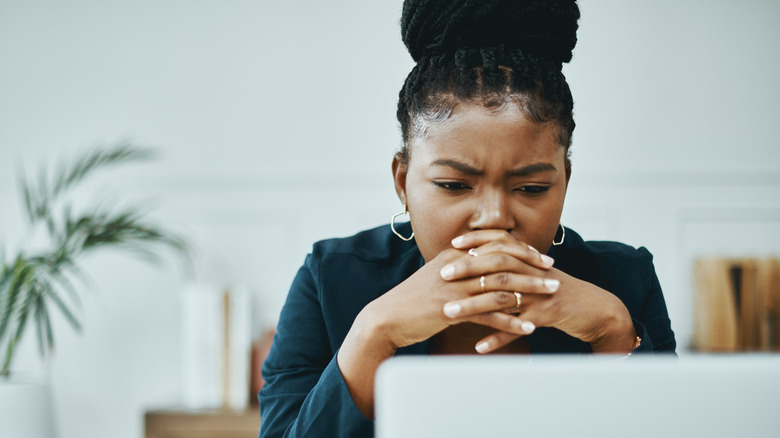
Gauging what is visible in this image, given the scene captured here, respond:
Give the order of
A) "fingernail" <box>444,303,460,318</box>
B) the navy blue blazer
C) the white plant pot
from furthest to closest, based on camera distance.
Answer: the white plant pot → the navy blue blazer → "fingernail" <box>444,303,460,318</box>

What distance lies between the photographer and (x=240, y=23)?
2.64 m

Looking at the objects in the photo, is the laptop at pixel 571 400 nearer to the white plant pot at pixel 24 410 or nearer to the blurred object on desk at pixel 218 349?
the blurred object on desk at pixel 218 349

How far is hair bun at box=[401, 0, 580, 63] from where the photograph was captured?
3.07 ft

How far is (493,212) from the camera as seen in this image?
2.98 ft

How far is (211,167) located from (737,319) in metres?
1.97

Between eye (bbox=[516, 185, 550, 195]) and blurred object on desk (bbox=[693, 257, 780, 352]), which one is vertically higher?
eye (bbox=[516, 185, 550, 195])

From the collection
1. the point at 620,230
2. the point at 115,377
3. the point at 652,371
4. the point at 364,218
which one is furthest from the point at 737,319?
the point at 115,377

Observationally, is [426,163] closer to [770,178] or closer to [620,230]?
[620,230]

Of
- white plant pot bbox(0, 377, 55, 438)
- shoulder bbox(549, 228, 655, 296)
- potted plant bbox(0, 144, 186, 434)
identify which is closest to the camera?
shoulder bbox(549, 228, 655, 296)

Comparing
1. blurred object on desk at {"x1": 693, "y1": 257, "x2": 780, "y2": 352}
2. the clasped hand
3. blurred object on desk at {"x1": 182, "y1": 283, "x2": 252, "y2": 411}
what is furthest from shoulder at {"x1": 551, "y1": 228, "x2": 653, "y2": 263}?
blurred object on desk at {"x1": 182, "y1": 283, "x2": 252, "y2": 411}

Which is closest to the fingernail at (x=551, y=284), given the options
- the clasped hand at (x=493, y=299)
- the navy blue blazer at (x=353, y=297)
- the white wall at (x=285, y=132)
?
the clasped hand at (x=493, y=299)

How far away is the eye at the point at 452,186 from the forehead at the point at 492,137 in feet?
0.12

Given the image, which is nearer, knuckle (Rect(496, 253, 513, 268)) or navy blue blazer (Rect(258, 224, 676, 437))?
knuckle (Rect(496, 253, 513, 268))

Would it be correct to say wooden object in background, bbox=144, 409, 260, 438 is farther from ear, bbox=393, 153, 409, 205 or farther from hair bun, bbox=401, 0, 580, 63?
hair bun, bbox=401, 0, 580, 63
